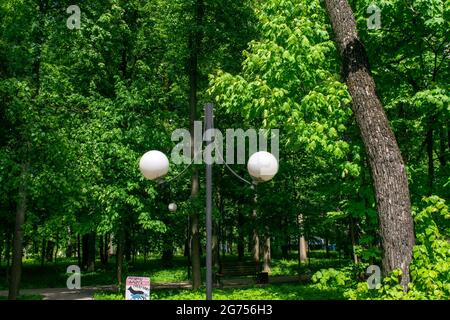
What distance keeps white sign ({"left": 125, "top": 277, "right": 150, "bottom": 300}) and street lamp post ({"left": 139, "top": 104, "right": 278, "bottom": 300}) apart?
9.18ft

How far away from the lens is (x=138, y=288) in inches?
343

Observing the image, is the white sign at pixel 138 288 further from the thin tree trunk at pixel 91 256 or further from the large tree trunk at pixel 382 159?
the thin tree trunk at pixel 91 256

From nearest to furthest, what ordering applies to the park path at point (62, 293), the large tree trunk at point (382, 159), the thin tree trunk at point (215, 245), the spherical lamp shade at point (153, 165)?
1. the spherical lamp shade at point (153, 165)
2. the large tree trunk at point (382, 159)
3. the park path at point (62, 293)
4. the thin tree trunk at point (215, 245)

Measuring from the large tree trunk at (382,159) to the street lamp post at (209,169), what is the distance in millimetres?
2127

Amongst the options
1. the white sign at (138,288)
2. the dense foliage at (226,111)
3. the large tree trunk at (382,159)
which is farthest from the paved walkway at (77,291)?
the large tree trunk at (382,159)

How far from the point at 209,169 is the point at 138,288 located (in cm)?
353

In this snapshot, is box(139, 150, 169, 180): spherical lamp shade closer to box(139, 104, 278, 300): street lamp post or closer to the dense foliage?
box(139, 104, 278, 300): street lamp post

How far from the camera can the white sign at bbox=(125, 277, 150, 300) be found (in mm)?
8625

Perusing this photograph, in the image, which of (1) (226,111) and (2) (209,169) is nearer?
(2) (209,169)

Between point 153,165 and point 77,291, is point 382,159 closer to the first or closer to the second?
point 153,165

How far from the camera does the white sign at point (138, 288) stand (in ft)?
28.3

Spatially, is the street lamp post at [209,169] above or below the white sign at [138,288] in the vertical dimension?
above

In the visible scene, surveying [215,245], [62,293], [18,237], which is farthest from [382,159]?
[215,245]
